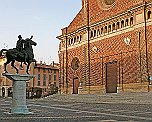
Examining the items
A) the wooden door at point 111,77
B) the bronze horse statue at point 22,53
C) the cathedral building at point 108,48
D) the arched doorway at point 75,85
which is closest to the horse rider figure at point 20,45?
the bronze horse statue at point 22,53

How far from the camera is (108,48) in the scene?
134 ft

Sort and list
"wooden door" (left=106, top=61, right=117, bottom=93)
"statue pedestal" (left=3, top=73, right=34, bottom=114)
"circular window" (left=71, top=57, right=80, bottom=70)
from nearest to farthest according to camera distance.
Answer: "statue pedestal" (left=3, top=73, right=34, bottom=114), "wooden door" (left=106, top=61, right=117, bottom=93), "circular window" (left=71, top=57, right=80, bottom=70)

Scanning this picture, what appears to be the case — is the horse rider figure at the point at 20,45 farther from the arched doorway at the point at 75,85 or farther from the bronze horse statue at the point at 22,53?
the arched doorway at the point at 75,85

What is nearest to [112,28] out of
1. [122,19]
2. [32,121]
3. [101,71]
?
[122,19]

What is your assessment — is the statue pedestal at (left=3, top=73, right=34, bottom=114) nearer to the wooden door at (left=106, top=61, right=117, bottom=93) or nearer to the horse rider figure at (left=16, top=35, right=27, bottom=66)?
the horse rider figure at (left=16, top=35, right=27, bottom=66)

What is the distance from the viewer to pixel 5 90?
254 feet

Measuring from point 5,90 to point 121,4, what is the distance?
1821 inches

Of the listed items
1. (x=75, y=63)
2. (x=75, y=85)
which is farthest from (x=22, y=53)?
(x=75, y=63)

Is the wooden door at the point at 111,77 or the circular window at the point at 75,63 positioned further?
the circular window at the point at 75,63

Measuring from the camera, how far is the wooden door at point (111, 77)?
39938 millimetres

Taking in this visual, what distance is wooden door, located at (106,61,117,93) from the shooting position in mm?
39938

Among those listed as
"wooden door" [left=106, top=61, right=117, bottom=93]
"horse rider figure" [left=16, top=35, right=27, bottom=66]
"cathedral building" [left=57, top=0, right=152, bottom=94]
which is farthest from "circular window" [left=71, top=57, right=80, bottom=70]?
"horse rider figure" [left=16, top=35, right=27, bottom=66]

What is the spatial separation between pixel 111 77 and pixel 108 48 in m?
3.71

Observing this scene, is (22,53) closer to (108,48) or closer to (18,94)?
(18,94)
